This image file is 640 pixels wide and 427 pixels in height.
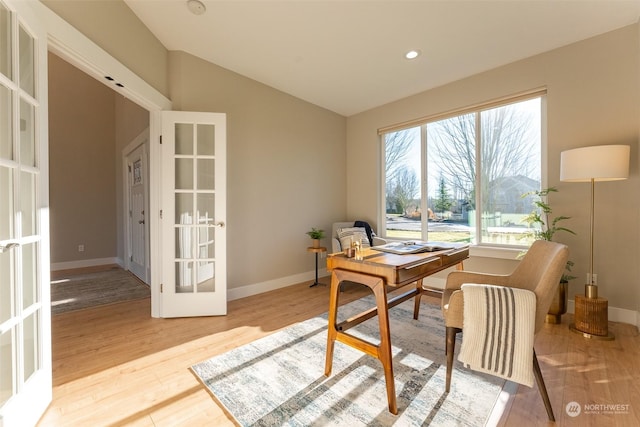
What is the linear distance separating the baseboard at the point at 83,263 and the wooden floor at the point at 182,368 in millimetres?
3113

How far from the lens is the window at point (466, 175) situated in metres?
3.17

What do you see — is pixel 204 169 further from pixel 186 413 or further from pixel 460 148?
pixel 460 148

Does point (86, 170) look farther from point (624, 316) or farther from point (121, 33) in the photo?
point (624, 316)

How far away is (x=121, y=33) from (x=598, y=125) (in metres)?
4.29

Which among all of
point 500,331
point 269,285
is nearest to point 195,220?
point 269,285

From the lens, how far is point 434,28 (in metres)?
2.53

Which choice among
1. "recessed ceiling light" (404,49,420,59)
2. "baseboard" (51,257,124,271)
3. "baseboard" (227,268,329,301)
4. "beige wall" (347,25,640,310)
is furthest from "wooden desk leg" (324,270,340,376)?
"baseboard" (51,257,124,271)

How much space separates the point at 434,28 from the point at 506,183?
1.91 m

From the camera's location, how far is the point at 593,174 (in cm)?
228

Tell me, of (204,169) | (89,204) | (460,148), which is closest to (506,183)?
(460,148)

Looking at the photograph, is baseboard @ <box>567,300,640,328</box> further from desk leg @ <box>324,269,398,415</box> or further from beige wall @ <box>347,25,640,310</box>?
desk leg @ <box>324,269,398,415</box>

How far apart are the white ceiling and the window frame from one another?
1.34 feet

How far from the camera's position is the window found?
10.4 feet

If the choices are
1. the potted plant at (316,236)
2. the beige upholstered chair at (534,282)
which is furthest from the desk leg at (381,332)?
the potted plant at (316,236)
